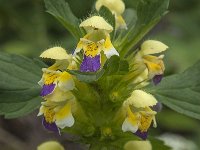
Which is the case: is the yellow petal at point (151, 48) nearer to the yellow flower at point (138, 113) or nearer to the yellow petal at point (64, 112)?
the yellow flower at point (138, 113)

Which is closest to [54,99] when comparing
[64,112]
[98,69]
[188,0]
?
[64,112]

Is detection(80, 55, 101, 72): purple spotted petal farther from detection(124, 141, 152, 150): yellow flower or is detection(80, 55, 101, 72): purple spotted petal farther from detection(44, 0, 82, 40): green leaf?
detection(124, 141, 152, 150): yellow flower

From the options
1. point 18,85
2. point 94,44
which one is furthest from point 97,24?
point 18,85

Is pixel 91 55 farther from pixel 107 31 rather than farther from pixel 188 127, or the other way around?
pixel 188 127

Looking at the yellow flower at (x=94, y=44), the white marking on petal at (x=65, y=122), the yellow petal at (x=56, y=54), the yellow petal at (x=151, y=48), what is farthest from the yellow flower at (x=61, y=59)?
the yellow petal at (x=151, y=48)

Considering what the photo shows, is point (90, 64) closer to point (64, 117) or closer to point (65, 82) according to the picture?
point (65, 82)

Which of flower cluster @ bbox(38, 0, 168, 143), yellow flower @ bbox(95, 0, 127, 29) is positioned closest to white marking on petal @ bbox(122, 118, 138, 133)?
flower cluster @ bbox(38, 0, 168, 143)
